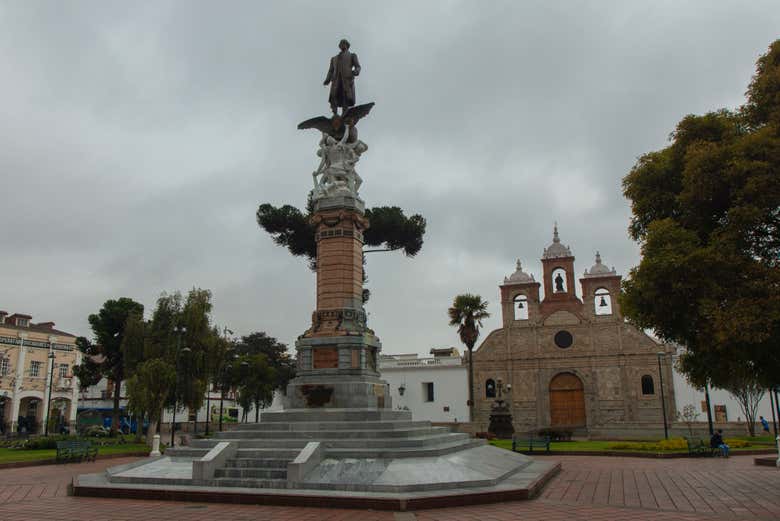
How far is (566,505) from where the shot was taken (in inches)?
403

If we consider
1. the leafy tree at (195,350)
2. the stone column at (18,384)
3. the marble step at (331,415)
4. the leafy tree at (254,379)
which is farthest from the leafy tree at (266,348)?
the marble step at (331,415)

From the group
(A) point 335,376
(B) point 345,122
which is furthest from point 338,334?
(B) point 345,122

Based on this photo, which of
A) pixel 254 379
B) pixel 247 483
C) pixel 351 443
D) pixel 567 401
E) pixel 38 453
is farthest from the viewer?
pixel 254 379

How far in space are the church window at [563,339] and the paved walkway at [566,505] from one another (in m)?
28.6

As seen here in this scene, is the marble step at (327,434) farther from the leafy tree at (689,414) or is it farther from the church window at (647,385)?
the church window at (647,385)

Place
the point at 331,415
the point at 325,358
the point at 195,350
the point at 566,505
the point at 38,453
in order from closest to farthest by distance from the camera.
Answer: the point at 566,505 → the point at 331,415 → the point at 325,358 → the point at 38,453 → the point at 195,350

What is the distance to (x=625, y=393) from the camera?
41.1m

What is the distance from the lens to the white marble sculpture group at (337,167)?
17.0 meters

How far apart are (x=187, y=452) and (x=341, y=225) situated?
6.85 m

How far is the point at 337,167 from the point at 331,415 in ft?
23.4

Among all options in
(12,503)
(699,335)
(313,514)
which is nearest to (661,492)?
(699,335)

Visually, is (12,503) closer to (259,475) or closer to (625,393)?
(259,475)

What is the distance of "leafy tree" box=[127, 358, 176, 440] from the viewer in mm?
27297

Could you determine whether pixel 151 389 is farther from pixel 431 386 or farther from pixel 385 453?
pixel 431 386
